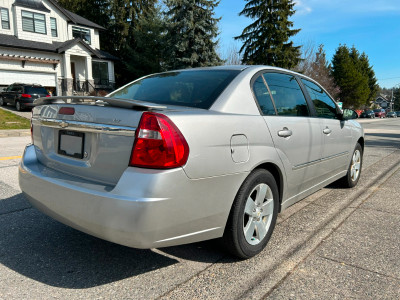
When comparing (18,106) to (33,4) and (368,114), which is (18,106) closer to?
(33,4)

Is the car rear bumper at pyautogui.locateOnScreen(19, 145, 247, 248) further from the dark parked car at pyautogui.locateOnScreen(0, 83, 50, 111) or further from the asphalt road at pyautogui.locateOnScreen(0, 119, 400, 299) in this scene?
the dark parked car at pyautogui.locateOnScreen(0, 83, 50, 111)

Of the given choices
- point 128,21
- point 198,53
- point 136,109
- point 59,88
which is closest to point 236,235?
point 136,109

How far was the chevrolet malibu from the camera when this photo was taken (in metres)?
2.02

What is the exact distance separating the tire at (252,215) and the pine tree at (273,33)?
29495 millimetres

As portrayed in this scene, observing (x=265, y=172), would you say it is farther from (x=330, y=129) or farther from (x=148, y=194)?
(x=330, y=129)

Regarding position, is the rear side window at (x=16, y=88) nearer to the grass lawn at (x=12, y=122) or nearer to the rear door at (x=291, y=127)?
the grass lawn at (x=12, y=122)

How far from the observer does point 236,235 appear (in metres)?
2.46

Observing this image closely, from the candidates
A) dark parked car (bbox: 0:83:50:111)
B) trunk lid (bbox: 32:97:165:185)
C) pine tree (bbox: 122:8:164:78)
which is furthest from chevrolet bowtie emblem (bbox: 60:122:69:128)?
pine tree (bbox: 122:8:164:78)

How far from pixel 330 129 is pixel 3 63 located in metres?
26.2

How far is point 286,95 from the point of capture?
3.30 meters

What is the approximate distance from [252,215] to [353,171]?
301cm

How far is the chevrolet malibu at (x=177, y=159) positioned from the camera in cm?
202

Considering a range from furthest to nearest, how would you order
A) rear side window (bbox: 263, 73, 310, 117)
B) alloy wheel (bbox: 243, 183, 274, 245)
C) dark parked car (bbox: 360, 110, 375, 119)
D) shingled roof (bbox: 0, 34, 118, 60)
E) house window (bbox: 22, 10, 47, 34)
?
dark parked car (bbox: 360, 110, 375, 119), house window (bbox: 22, 10, 47, 34), shingled roof (bbox: 0, 34, 118, 60), rear side window (bbox: 263, 73, 310, 117), alloy wheel (bbox: 243, 183, 274, 245)

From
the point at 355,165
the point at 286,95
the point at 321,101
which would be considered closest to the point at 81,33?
the point at 355,165
